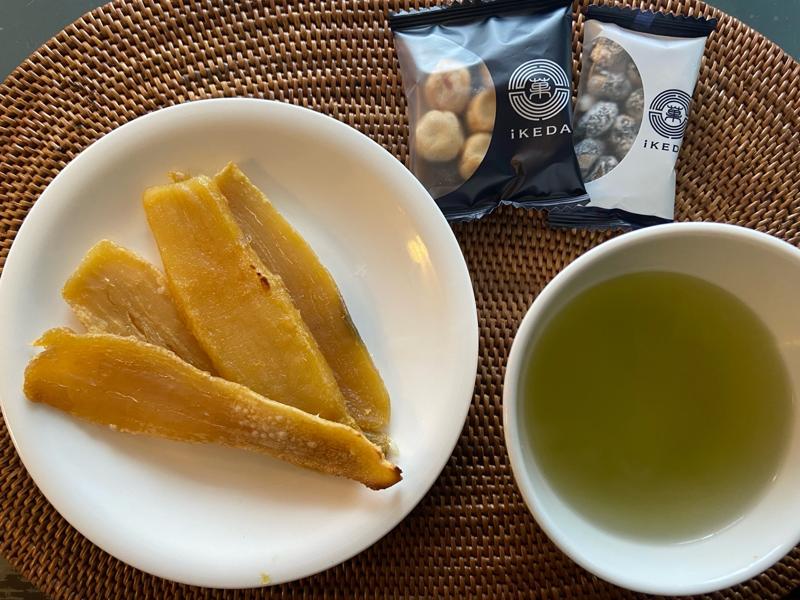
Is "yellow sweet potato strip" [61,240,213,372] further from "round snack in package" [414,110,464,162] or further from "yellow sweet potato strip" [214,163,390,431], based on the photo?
"round snack in package" [414,110,464,162]

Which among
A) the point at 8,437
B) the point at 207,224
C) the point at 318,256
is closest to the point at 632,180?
the point at 318,256

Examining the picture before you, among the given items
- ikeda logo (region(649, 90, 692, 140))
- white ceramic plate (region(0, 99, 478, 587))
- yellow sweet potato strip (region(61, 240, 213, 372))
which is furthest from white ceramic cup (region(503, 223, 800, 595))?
yellow sweet potato strip (region(61, 240, 213, 372))

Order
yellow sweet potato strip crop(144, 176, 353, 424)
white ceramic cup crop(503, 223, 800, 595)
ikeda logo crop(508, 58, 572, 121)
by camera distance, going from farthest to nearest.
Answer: ikeda logo crop(508, 58, 572, 121), yellow sweet potato strip crop(144, 176, 353, 424), white ceramic cup crop(503, 223, 800, 595)

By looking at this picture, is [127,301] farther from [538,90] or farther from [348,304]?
[538,90]

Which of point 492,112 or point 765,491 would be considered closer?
point 765,491

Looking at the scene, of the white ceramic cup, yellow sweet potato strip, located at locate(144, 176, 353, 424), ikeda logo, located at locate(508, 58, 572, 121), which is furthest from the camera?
ikeda logo, located at locate(508, 58, 572, 121)

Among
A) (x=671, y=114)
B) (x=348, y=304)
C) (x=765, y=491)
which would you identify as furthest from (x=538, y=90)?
Answer: (x=765, y=491)
